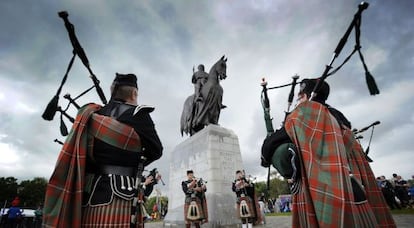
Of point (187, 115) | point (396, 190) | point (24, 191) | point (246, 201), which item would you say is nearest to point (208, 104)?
point (187, 115)

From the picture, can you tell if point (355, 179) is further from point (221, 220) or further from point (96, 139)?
point (221, 220)

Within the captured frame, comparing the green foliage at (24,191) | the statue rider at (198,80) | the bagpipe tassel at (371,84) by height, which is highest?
the statue rider at (198,80)

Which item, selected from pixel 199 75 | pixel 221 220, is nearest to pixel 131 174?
pixel 221 220

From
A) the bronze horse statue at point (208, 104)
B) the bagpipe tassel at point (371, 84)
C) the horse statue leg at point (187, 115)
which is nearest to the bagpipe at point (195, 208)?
the bronze horse statue at point (208, 104)

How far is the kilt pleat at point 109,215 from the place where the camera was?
182 centimetres

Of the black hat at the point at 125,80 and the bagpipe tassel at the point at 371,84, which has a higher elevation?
the black hat at the point at 125,80

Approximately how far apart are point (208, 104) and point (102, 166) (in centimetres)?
833

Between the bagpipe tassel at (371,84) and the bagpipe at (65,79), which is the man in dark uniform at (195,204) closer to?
the bagpipe at (65,79)

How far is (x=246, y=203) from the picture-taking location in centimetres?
691

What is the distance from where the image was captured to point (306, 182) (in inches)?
79.4

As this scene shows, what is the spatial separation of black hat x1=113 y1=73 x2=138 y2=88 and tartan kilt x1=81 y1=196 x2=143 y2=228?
1.14m

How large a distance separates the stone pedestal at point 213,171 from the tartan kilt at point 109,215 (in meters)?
6.01

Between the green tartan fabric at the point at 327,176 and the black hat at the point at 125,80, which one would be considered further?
the black hat at the point at 125,80

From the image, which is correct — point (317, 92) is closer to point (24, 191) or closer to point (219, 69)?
point (219, 69)
